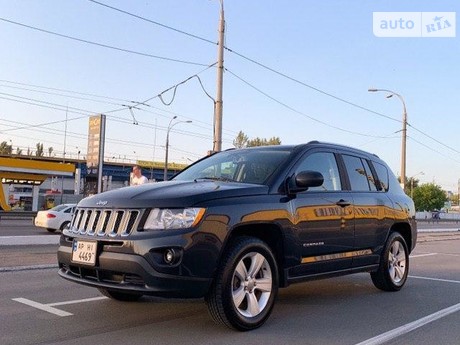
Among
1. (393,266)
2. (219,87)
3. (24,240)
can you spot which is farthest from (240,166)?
(219,87)

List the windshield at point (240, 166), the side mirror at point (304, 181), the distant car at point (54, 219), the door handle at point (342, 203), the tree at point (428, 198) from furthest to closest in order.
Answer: the tree at point (428, 198), the distant car at point (54, 219), the door handle at point (342, 203), the windshield at point (240, 166), the side mirror at point (304, 181)

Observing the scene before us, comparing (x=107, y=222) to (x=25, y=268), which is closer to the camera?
(x=107, y=222)

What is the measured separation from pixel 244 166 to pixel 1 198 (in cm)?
4315

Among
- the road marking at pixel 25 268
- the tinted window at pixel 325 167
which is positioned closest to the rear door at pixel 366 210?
the tinted window at pixel 325 167

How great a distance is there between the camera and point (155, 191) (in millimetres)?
4770

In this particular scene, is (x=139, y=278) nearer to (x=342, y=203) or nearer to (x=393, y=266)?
(x=342, y=203)

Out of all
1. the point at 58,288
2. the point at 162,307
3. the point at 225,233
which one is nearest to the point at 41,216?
the point at 58,288

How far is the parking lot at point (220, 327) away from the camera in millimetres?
4559

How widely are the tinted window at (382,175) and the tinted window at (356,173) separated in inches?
15.8

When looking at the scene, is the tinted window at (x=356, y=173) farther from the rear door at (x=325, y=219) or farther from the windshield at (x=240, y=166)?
the windshield at (x=240, y=166)

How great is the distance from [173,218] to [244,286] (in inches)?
37.6

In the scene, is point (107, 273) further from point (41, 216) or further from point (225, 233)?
point (41, 216)

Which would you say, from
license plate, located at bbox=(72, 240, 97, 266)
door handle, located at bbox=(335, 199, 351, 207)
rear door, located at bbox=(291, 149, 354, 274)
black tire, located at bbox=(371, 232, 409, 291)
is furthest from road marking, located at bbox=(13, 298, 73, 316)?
black tire, located at bbox=(371, 232, 409, 291)

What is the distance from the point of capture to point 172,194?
462 cm
